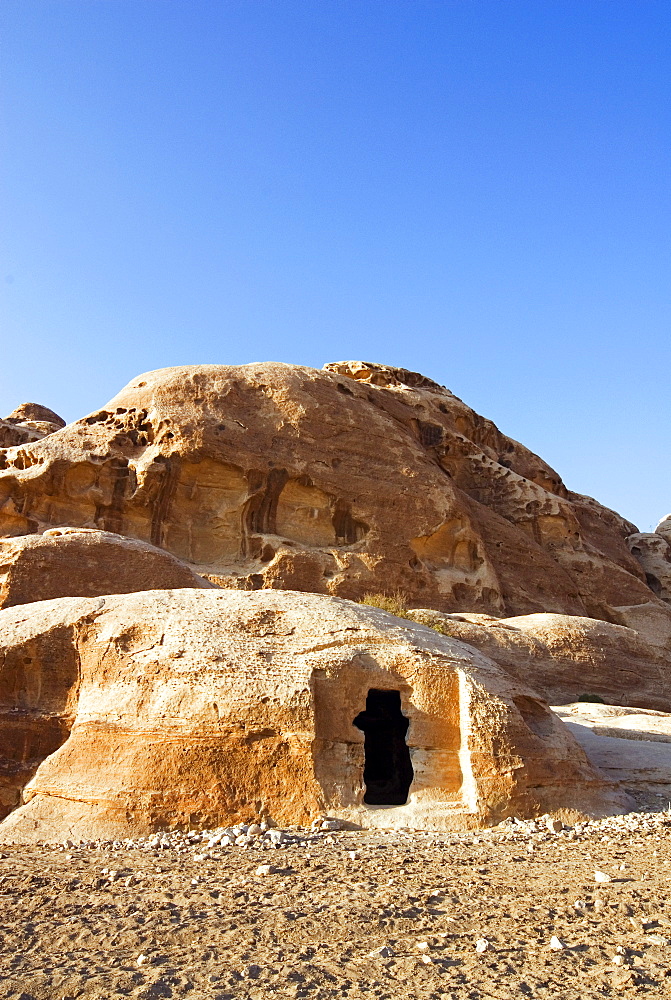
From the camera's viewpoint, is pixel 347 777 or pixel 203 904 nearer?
pixel 203 904

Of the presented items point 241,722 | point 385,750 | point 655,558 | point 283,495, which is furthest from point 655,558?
point 241,722

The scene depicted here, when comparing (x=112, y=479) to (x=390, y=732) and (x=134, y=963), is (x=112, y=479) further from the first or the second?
(x=134, y=963)

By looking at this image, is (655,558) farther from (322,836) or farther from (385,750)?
(322,836)

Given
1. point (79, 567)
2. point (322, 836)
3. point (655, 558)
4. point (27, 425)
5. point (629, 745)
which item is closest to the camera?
point (322, 836)

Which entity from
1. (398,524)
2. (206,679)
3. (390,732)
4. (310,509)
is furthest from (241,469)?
(206,679)

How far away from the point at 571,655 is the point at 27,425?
3238 cm

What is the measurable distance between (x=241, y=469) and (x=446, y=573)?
8.20 meters

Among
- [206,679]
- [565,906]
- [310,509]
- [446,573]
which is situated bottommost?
[565,906]

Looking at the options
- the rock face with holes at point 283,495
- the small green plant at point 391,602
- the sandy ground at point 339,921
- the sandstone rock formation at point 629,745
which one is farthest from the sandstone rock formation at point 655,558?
the sandy ground at point 339,921

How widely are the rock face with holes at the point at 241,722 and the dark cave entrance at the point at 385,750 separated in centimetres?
184

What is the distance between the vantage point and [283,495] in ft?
89.8

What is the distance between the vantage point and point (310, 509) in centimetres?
2761

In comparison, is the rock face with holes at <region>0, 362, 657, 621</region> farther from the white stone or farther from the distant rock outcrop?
the white stone

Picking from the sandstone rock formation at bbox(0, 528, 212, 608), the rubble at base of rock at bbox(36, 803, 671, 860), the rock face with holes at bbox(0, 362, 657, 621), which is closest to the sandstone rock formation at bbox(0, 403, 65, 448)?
the rock face with holes at bbox(0, 362, 657, 621)
